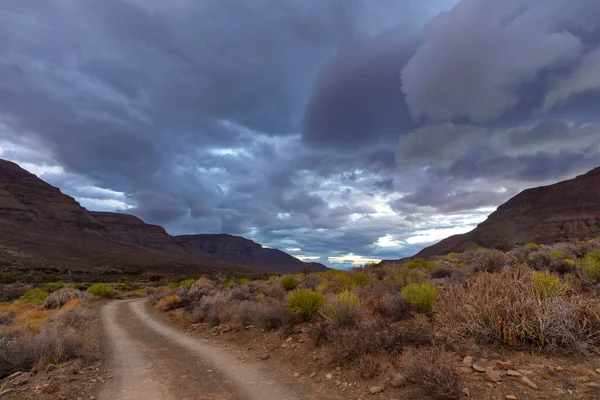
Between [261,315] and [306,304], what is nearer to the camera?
[306,304]

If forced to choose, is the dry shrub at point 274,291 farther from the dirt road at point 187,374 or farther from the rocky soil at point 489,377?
the rocky soil at point 489,377

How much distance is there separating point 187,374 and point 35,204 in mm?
179583

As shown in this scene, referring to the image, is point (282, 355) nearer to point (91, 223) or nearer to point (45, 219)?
point (45, 219)

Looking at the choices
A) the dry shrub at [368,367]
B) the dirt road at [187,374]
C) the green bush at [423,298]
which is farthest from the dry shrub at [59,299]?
the dry shrub at [368,367]

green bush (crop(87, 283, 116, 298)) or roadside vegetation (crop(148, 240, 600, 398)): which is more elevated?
roadside vegetation (crop(148, 240, 600, 398))

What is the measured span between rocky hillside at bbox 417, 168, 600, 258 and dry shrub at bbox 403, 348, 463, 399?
274ft

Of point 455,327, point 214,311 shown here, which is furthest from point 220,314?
point 455,327

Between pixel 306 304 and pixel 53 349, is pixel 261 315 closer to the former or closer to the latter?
pixel 306 304

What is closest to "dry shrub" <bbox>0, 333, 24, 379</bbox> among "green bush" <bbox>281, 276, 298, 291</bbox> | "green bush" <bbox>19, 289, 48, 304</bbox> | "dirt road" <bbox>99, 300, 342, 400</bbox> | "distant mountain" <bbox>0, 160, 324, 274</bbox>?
"dirt road" <bbox>99, 300, 342, 400</bbox>

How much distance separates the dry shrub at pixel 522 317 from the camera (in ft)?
19.1

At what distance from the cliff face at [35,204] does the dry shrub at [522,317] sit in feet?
489

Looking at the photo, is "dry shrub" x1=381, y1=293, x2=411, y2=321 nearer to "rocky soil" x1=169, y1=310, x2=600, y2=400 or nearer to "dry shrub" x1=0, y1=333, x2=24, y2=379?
"rocky soil" x1=169, y1=310, x2=600, y2=400

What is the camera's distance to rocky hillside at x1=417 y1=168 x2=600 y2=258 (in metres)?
84.8

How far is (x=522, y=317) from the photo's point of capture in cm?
611
